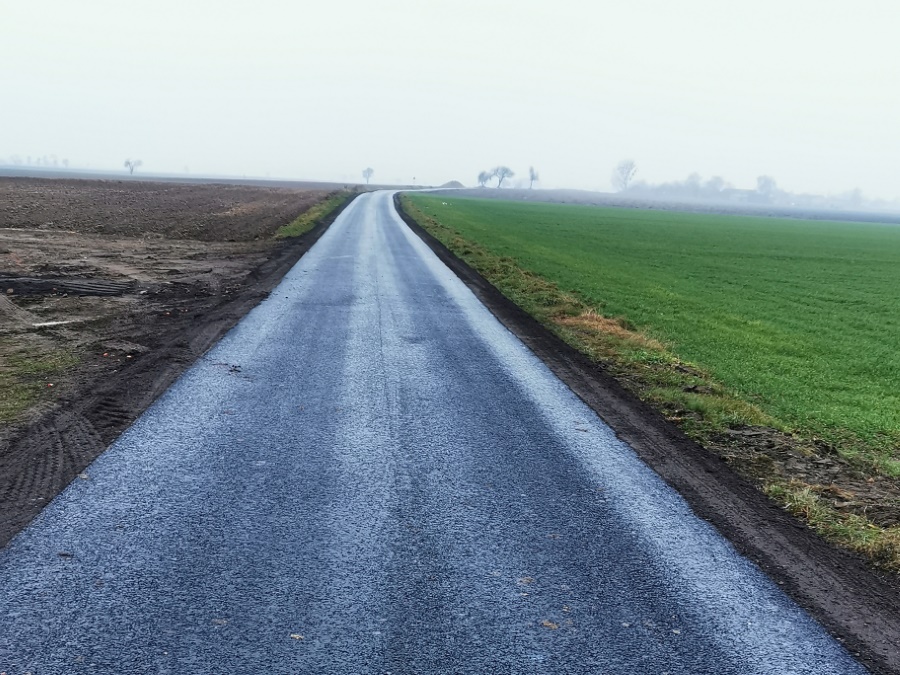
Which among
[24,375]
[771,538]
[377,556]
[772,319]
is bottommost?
[772,319]

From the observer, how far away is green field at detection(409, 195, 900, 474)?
9195 millimetres

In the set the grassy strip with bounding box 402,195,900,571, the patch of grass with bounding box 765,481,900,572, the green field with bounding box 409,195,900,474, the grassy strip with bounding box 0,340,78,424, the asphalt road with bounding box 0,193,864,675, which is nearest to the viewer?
the asphalt road with bounding box 0,193,864,675

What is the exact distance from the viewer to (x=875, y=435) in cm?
821

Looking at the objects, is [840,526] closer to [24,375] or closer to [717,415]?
[717,415]

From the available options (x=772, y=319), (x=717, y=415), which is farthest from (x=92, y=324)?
(x=772, y=319)

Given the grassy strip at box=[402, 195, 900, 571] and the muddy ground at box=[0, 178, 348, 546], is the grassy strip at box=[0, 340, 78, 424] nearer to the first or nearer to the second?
the muddy ground at box=[0, 178, 348, 546]

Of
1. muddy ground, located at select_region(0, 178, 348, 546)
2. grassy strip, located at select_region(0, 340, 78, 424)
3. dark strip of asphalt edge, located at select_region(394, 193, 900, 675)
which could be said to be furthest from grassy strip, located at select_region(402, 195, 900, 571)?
grassy strip, located at select_region(0, 340, 78, 424)

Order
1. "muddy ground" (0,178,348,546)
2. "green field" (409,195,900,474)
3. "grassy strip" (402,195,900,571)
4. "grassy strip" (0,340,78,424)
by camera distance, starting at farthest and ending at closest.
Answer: "green field" (409,195,900,474) < "grassy strip" (0,340,78,424) < "muddy ground" (0,178,348,546) < "grassy strip" (402,195,900,571)

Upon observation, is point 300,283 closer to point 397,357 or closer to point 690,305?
point 397,357

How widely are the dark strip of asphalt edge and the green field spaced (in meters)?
2.04

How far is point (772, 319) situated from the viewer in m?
17.1

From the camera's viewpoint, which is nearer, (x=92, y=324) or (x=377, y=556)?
(x=377, y=556)

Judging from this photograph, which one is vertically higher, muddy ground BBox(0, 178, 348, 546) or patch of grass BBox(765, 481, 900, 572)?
muddy ground BBox(0, 178, 348, 546)

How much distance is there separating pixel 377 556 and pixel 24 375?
617 centimetres
